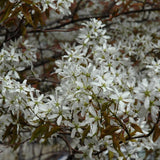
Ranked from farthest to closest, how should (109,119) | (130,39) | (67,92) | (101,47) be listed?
1. (130,39)
2. (101,47)
3. (67,92)
4. (109,119)

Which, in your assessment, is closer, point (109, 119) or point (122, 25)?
point (109, 119)

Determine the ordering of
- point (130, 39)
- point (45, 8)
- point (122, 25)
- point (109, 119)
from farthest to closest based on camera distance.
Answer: point (122, 25) → point (130, 39) → point (45, 8) → point (109, 119)

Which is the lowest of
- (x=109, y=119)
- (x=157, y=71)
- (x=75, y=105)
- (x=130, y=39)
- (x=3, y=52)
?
(x=109, y=119)

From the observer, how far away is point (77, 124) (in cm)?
148

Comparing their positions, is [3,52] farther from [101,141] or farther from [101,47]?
[101,141]

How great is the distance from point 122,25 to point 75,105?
6.44 feet

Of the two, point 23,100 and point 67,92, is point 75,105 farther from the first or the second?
point 23,100

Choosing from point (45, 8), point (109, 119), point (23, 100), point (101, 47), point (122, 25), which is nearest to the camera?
point (109, 119)

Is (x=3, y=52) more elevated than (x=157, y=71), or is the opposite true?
(x=3, y=52)

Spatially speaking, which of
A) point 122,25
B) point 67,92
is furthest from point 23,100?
point 122,25

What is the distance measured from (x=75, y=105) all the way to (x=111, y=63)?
784 mm

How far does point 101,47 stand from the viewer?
209 cm

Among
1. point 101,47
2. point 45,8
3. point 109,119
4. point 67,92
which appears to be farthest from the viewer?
point 101,47

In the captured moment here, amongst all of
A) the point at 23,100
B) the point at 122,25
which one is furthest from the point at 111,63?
the point at 122,25
